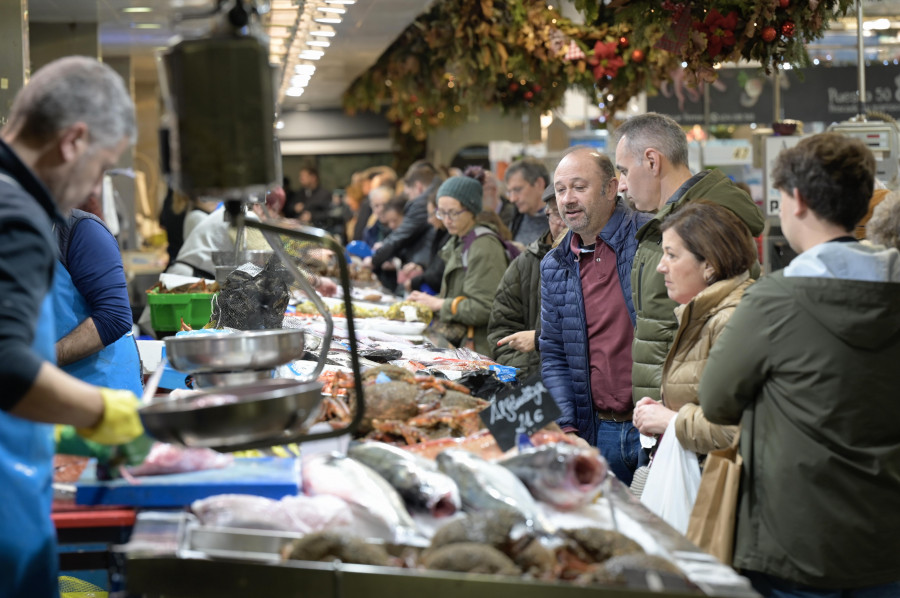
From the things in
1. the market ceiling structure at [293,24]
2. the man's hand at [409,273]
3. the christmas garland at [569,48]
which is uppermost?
the market ceiling structure at [293,24]

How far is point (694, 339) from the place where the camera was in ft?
11.5

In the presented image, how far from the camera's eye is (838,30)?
52.0 ft

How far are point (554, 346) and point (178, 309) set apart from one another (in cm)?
251

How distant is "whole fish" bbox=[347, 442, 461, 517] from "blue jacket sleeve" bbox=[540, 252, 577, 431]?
6.49 feet

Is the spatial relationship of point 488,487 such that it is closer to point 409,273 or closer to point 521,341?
point 521,341

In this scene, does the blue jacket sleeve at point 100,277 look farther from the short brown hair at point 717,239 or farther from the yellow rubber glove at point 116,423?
the short brown hair at point 717,239

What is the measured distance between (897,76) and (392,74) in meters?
6.48

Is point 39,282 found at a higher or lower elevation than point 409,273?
higher

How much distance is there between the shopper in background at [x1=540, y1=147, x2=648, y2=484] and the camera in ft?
14.8

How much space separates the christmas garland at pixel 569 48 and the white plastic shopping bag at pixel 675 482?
284 cm

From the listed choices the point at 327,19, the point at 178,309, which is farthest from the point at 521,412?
the point at 327,19

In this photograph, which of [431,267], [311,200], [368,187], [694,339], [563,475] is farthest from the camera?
[311,200]

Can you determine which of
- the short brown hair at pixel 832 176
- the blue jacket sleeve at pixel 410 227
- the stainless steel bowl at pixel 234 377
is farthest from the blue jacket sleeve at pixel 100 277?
the blue jacket sleeve at pixel 410 227

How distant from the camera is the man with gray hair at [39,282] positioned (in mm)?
2109
